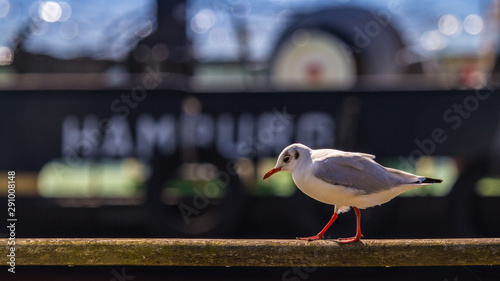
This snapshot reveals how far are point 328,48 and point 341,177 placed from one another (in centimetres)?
452

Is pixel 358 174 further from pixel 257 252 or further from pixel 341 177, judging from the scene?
pixel 257 252

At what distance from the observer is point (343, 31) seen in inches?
302

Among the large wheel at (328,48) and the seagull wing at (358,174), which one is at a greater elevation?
the large wheel at (328,48)

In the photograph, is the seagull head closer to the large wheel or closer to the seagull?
the seagull

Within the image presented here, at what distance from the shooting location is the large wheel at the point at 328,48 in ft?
25.1

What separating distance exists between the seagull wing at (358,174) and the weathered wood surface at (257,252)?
0.46m

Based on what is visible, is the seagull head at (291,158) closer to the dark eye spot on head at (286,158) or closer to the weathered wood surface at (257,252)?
the dark eye spot on head at (286,158)

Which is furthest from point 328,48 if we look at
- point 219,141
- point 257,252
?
point 257,252

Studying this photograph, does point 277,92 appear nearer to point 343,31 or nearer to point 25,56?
point 343,31

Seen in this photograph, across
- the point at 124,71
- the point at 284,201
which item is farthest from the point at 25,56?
the point at 284,201

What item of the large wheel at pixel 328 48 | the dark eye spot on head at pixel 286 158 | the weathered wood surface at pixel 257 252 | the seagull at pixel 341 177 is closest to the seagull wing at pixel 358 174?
the seagull at pixel 341 177

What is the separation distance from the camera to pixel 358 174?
3.43 meters

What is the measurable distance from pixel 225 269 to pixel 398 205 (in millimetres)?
2002

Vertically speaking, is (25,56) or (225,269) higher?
(25,56)
